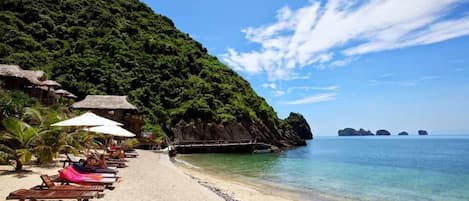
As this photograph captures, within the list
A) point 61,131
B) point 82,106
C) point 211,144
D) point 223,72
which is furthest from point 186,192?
point 223,72

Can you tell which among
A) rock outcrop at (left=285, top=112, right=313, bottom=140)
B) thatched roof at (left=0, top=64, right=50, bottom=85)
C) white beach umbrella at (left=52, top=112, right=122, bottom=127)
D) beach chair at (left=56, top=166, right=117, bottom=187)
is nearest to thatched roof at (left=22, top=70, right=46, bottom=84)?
thatched roof at (left=0, top=64, right=50, bottom=85)

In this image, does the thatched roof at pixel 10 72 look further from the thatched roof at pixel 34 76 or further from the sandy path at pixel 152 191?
the sandy path at pixel 152 191

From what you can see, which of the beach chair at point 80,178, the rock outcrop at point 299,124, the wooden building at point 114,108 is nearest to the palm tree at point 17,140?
the beach chair at point 80,178

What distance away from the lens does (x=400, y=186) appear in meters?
24.0

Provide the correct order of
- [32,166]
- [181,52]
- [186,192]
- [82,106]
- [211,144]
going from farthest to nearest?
[181,52]
[211,144]
[82,106]
[32,166]
[186,192]

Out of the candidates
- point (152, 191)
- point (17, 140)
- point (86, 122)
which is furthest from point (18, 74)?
point (152, 191)

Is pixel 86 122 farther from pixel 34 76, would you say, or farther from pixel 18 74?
pixel 34 76

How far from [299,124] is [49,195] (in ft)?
410

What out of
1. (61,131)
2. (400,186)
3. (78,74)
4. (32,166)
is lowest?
(400,186)

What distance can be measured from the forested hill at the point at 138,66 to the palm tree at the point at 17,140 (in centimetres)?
3869

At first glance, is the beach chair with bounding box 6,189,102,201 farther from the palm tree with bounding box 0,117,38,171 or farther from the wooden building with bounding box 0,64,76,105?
the wooden building with bounding box 0,64,76,105

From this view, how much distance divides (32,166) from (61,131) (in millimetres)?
1741

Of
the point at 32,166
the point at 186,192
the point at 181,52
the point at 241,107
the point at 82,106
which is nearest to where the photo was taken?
the point at 186,192

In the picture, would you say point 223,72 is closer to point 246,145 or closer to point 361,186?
point 246,145
